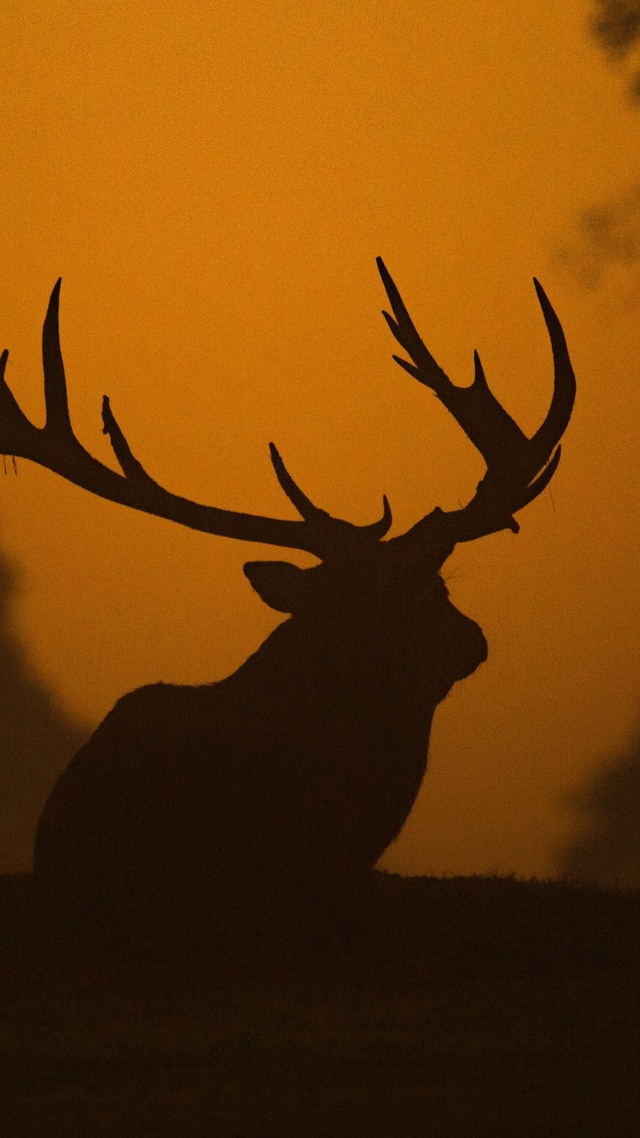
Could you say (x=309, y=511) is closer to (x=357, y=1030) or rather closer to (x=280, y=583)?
(x=280, y=583)

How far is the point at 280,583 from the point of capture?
6020mm

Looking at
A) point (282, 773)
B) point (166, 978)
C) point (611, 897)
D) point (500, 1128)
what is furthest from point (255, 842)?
point (500, 1128)

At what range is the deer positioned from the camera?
5.59 meters

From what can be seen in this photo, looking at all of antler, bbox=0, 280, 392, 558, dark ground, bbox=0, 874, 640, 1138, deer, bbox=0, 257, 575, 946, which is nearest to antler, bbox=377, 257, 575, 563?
deer, bbox=0, 257, 575, 946

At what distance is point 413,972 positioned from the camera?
17.2 feet

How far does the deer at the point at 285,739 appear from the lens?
5594 millimetres

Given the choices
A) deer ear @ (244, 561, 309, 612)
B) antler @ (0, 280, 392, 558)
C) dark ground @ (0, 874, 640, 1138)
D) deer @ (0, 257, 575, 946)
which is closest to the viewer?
dark ground @ (0, 874, 640, 1138)

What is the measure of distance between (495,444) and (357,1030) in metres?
2.76

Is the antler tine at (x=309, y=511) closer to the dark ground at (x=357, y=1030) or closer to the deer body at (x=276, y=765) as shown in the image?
the deer body at (x=276, y=765)

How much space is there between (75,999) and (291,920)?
968 mm

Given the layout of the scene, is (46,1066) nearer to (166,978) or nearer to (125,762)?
(166,978)

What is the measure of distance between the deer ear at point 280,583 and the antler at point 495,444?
1.37 ft

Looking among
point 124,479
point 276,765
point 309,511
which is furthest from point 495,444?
point 276,765

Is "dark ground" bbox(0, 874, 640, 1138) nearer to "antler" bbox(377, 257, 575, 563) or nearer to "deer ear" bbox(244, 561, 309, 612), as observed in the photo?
"deer ear" bbox(244, 561, 309, 612)
